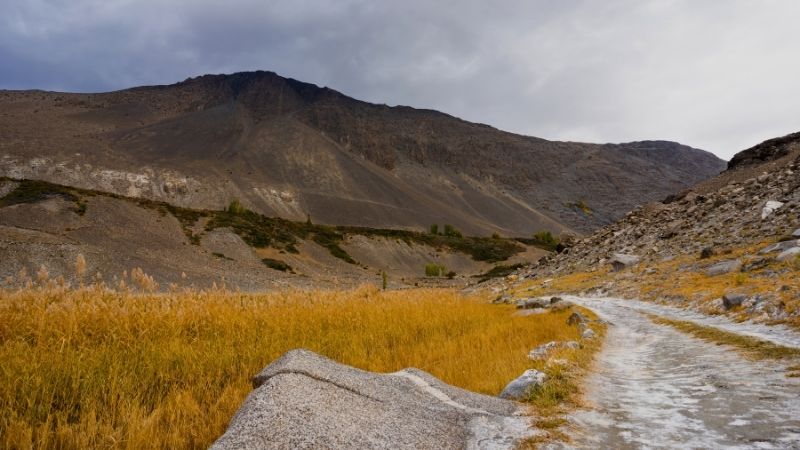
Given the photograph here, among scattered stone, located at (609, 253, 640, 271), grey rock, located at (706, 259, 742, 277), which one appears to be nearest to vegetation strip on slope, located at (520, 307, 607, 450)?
grey rock, located at (706, 259, 742, 277)

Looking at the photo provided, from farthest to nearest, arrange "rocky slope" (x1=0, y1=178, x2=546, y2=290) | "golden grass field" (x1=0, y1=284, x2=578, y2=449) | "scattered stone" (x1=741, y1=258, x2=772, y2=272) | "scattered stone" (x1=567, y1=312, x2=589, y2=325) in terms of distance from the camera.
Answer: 1. "rocky slope" (x1=0, y1=178, x2=546, y2=290)
2. "scattered stone" (x1=741, y1=258, x2=772, y2=272)
3. "scattered stone" (x1=567, y1=312, x2=589, y2=325)
4. "golden grass field" (x1=0, y1=284, x2=578, y2=449)

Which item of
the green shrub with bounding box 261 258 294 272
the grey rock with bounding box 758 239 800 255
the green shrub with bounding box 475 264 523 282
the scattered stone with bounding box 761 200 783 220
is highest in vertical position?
the scattered stone with bounding box 761 200 783 220

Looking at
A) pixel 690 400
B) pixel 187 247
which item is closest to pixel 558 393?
pixel 690 400

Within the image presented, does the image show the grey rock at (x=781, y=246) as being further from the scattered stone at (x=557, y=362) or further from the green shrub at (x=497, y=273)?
the green shrub at (x=497, y=273)

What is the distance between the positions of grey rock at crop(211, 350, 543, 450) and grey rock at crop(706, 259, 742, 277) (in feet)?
51.6

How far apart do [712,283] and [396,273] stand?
8278 centimetres

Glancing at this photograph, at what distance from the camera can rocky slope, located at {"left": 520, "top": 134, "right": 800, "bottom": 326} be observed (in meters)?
13.5

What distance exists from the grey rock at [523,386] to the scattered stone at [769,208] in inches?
880

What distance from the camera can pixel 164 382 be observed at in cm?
571

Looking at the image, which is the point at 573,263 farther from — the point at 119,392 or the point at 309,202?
the point at 309,202

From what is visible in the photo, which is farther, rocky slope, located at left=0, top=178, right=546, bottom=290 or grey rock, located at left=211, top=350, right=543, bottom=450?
rocky slope, located at left=0, top=178, right=546, bottom=290

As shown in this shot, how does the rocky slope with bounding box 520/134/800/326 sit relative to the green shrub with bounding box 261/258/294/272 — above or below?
above

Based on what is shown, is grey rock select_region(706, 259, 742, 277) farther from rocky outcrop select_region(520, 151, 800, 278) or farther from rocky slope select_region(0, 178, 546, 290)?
rocky slope select_region(0, 178, 546, 290)

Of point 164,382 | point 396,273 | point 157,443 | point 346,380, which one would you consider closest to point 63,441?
point 157,443
